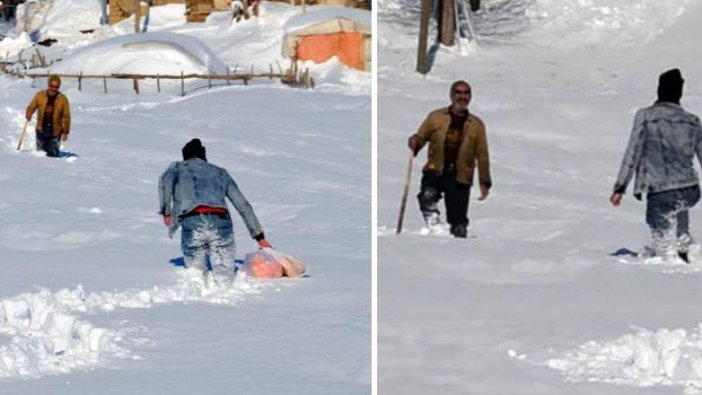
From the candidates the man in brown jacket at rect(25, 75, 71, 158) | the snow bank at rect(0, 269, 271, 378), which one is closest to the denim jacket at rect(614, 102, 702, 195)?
the snow bank at rect(0, 269, 271, 378)

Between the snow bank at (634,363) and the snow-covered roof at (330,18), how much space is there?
31849mm

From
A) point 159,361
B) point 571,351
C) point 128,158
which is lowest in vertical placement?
point 128,158

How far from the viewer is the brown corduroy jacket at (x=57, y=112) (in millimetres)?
19234

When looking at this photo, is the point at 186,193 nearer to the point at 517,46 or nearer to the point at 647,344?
the point at 517,46

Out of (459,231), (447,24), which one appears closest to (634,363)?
(459,231)

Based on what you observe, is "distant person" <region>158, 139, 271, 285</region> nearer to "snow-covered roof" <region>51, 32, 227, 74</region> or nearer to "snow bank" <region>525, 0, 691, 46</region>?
"snow bank" <region>525, 0, 691, 46</region>

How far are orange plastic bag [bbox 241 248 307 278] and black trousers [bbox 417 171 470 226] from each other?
363 centimetres

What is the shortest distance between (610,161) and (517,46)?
0.86 m

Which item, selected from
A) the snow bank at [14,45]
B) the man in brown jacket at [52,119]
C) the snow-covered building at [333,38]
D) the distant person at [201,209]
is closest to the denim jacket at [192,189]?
the distant person at [201,209]

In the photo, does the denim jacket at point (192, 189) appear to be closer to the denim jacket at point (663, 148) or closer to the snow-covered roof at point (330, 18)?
the denim jacket at point (663, 148)

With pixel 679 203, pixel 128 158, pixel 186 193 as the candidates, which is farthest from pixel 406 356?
pixel 128 158

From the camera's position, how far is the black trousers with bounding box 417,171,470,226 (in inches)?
278

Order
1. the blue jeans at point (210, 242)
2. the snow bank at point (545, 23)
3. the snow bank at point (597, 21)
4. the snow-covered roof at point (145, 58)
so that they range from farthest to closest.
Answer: the snow-covered roof at point (145, 58)
the snow bank at point (597, 21)
the snow bank at point (545, 23)
the blue jeans at point (210, 242)

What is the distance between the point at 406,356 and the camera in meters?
6.15
